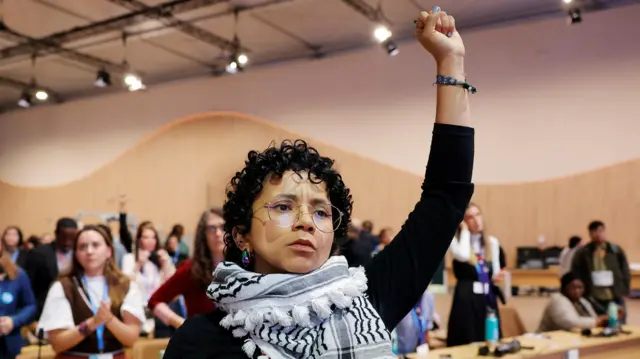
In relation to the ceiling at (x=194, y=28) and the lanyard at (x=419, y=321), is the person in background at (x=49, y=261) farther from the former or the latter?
the ceiling at (x=194, y=28)

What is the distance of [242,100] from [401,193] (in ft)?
9.70

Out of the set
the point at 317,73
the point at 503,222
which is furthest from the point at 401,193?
the point at 317,73

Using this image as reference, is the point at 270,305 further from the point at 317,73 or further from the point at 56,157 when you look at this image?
A: the point at 56,157

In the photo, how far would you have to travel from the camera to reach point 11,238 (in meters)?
5.85

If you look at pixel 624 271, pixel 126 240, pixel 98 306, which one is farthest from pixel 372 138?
pixel 98 306

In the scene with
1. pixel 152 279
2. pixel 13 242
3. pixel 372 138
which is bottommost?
pixel 152 279

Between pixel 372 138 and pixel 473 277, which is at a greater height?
pixel 372 138

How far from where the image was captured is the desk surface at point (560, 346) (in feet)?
12.1

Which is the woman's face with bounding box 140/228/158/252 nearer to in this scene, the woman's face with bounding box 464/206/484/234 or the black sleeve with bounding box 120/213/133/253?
the black sleeve with bounding box 120/213/133/253

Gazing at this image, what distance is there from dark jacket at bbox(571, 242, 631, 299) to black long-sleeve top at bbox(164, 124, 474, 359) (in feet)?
17.4

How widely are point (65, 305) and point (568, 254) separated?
17.1 feet

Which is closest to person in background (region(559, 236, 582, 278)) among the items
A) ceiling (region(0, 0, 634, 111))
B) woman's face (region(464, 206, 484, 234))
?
woman's face (region(464, 206, 484, 234))

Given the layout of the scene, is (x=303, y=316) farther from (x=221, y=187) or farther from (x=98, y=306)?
(x=221, y=187)

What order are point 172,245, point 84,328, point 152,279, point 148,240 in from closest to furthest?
point 84,328, point 152,279, point 148,240, point 172,245
